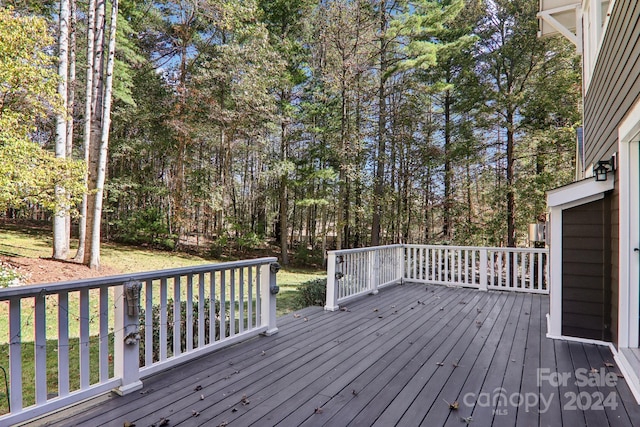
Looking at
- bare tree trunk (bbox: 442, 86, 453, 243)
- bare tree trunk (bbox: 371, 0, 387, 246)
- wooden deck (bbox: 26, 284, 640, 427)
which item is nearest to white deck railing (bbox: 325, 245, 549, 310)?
wooden deck (bbox: 26, 284, 640, 427)

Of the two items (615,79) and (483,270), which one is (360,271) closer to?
(483,270)

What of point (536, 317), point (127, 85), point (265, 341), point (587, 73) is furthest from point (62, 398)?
point (127, 85)

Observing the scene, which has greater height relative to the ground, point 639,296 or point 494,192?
point 494,192

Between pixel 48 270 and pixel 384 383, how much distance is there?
25.6 feet

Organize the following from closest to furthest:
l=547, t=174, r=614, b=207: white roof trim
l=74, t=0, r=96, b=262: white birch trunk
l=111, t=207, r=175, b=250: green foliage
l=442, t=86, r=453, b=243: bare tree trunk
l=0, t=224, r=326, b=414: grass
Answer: l=547, t=174, r=614, b=207: white roof trim < l=0, t=224, r=326, b=414: grass < l=74, t=0, r=96, b=262: white birch trunk < l=442, t=86, r=453, b=243: bare tree trunk < l=111, t=207, r=175, b=250: green foliage

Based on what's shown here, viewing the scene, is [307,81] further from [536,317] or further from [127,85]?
[536,317]

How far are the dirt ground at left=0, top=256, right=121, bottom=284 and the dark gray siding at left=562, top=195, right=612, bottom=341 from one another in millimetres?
8152

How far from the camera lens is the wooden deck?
210 centimetres

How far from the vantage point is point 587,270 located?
348 cm

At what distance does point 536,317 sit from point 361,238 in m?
9.28

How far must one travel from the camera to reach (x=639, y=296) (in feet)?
8.96

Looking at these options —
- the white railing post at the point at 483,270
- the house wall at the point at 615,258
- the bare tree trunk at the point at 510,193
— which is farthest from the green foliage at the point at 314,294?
the bare tree trunk at the point at 510,193

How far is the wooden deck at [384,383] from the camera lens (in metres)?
2.10

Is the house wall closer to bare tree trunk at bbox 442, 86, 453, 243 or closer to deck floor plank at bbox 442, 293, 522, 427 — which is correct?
deck floor plank at bbox 442, 293, 522, 427
